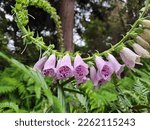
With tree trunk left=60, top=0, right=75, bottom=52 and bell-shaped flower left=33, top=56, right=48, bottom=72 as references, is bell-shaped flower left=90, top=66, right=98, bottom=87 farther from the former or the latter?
tree trunk left=60, top=0, right=75, bottom=52

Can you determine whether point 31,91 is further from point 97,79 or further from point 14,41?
point 14,41

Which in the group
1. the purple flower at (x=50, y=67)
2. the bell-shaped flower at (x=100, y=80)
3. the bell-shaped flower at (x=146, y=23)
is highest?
the bell-shaped flower at (x=146, y=23)

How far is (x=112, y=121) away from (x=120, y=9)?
36.1 ft

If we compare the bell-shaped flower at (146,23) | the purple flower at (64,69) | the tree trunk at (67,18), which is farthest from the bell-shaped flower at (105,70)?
the tree trunk at (67,18)

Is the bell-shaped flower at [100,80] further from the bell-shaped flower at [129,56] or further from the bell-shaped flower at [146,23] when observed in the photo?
Answer: the bell-shaped flower at [146,23]

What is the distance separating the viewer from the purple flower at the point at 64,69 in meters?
1.79

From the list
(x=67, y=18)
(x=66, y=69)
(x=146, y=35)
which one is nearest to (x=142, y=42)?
(x=146, y=35)

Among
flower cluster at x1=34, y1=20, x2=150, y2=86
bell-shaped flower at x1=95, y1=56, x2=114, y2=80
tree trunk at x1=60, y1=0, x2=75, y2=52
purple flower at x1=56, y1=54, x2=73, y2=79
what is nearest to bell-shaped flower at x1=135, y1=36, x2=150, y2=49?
flower cluster at x1=34, y1=20, x2=150, y2=86

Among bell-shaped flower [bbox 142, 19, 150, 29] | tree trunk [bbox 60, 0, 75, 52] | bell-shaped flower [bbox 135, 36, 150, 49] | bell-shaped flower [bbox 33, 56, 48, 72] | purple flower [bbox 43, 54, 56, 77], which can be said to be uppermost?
tree trunk [bbox 60, 0, 75, 52]

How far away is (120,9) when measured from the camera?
12617 millimetres

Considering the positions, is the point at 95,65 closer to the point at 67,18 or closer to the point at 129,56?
the point at 129,56

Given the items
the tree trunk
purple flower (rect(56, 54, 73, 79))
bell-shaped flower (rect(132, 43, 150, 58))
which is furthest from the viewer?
the tree trunk

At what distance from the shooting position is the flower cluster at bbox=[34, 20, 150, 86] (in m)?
1.80

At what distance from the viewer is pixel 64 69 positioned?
179 centimetres
